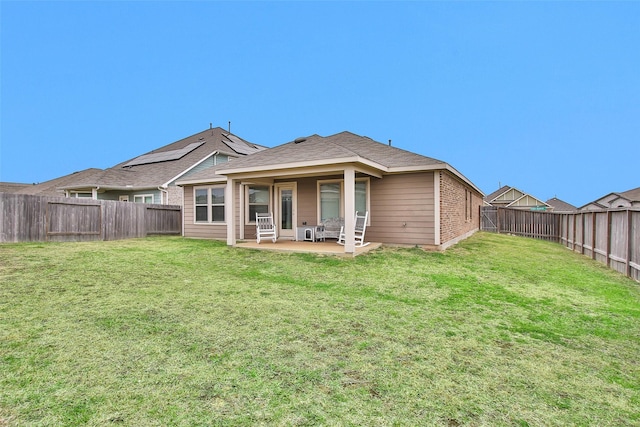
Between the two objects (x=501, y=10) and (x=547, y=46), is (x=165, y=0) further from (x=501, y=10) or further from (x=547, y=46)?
(x=547, y=46)

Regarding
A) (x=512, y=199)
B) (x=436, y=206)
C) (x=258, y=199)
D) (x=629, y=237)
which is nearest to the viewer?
(x=629, y=237)

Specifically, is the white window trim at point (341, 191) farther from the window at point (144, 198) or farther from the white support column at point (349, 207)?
the window at point (144, 198)

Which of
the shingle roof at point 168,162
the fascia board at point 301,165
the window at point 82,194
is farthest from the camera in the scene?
the window at point 82,194

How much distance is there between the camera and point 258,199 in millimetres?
12094

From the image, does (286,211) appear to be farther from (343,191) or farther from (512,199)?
(512,199)

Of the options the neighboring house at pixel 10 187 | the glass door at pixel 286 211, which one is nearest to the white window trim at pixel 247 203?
the glass door at pixel 286 211

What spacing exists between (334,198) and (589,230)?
336 inches

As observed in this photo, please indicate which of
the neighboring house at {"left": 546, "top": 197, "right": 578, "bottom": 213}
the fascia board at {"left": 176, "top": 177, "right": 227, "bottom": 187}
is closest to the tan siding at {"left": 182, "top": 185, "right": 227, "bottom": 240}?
the fascia board at {"left": 176, "top": 177, "right": 227, "bottom": 187}

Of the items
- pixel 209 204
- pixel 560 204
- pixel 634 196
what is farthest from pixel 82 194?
pixel 560 204

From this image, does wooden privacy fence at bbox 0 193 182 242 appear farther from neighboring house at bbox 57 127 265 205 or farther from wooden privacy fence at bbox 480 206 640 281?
wooden privacy fence at bbox 480 206 640 281

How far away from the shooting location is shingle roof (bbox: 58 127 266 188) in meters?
18.2

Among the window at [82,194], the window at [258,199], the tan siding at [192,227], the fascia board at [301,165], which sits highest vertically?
the fascia board at [301,165]

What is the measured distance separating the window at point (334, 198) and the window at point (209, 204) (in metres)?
4.53

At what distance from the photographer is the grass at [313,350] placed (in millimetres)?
2236
